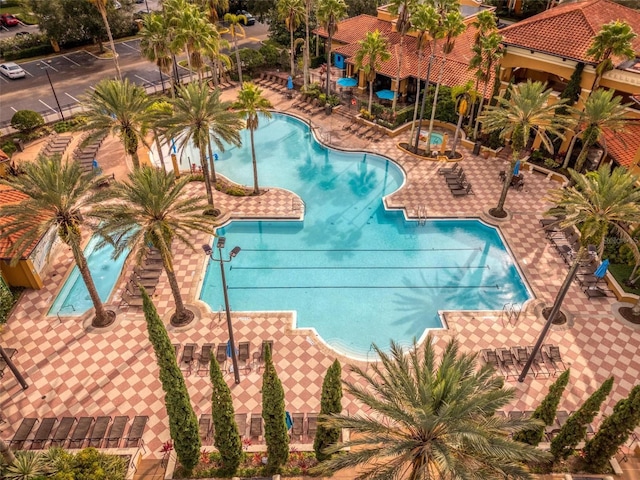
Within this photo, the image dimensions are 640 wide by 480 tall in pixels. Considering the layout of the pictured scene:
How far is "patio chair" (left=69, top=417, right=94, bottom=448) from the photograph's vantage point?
20531 millimetres

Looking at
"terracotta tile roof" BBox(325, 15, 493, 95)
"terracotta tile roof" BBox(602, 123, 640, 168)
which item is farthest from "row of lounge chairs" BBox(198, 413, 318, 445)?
"terracotta tile roof" BBox(325, 15, 493, 95)

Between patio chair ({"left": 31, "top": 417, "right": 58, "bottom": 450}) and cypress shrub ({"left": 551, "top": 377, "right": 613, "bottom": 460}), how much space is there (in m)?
22.2

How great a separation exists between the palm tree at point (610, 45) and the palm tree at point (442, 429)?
2970cm

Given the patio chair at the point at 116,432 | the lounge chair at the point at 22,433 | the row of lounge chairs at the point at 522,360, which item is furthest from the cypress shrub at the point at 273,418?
the row of lounge chairs at the point at 522,360

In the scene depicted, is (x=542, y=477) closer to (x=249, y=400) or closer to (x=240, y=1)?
(x=249, y=400)

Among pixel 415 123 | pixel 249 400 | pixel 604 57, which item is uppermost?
pixel 604 57

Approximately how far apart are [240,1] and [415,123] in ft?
148

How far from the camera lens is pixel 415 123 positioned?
1795 inches

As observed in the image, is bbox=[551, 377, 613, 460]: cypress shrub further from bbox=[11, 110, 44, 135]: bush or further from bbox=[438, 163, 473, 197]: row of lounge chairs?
bbox=[11, 110, 44, 135]: bush

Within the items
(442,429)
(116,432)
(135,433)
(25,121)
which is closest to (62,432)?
(116,432)

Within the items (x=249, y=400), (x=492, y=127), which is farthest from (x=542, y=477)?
(x=492, y=127)

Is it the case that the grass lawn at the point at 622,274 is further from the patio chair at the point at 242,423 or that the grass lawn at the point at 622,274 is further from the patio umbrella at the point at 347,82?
the patio umbrella at the point at 347,82

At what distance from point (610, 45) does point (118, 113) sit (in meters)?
34.8

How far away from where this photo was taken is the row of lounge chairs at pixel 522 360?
24172mm
